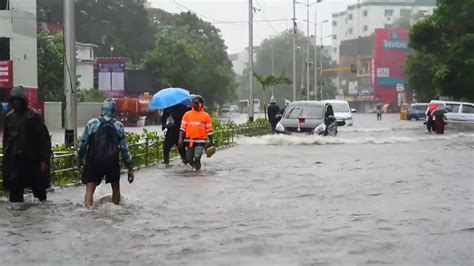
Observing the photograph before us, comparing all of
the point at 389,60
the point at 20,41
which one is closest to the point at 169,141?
the point at 20,41

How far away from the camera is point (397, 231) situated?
9.33 meters

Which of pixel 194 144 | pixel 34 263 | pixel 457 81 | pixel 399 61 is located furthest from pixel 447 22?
pixel 399 61

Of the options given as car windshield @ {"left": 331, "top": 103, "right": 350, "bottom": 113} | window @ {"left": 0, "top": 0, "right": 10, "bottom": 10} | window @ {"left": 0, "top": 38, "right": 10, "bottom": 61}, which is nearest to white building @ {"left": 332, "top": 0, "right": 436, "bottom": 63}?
car windshield @ {"left": 331, "top": 103, "right": 350, "bottom": 113}

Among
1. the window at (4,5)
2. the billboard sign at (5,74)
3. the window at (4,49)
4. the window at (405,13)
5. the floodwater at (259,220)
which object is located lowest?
the floodwater at (259,220)

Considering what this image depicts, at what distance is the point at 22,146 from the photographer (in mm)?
10828

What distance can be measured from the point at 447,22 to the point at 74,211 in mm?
41319

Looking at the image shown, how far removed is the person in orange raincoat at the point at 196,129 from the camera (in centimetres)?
1697

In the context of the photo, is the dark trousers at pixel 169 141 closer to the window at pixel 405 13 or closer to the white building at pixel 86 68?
the white building at pixel 86 68

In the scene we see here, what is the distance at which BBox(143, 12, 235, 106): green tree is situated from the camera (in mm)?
73750

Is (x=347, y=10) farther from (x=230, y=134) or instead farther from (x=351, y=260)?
(x=351, y=260)

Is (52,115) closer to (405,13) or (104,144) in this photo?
(104,144)

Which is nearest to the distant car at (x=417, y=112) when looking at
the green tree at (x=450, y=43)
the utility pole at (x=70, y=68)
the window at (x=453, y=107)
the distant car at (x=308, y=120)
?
the green tree at (x=450, y=43)

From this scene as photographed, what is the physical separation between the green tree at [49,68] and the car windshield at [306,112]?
96.4ft

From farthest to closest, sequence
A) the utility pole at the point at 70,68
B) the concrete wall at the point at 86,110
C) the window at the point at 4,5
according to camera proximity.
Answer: the concrete wall at the point at 86,110
the window at the point at 4,5
the utility pole at the point at 70,68
